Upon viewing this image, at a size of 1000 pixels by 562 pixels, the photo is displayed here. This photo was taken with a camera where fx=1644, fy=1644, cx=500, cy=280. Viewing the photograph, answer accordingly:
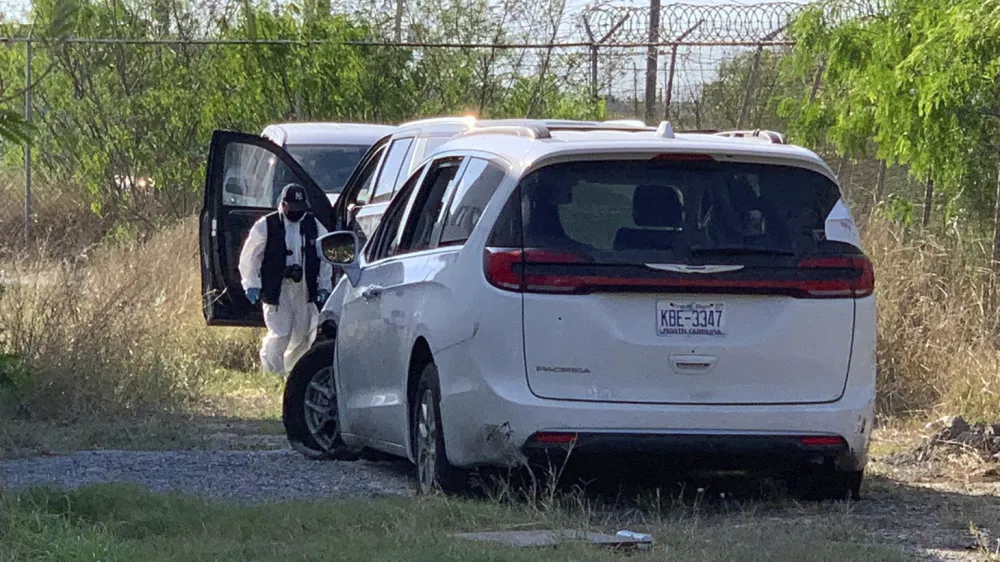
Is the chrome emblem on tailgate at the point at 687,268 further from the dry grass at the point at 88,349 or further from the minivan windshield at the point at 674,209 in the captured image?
the dry grass at the point at 88,349

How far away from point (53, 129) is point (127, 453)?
637 inches

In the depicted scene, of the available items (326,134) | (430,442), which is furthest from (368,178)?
(430,442)

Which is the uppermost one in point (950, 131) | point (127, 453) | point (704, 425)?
point (950, 131)

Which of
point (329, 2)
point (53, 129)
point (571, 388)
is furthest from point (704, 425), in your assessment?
point (53, 129)

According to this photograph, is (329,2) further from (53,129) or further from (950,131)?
(950,131)

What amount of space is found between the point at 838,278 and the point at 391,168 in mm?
6957

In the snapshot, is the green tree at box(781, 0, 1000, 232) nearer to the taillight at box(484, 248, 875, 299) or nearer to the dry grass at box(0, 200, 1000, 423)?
the dry grass at box(0, 200, 1000, 423)

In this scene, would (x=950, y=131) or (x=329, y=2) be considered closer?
(x=950, y=131)

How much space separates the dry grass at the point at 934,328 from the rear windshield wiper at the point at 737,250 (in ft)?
12.1

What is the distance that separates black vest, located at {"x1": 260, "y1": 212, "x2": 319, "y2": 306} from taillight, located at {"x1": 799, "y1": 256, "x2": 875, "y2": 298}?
7011mm

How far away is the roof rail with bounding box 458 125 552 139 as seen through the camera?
742 cm

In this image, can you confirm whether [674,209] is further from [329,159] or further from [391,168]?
[329,159]

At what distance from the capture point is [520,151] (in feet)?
23.7

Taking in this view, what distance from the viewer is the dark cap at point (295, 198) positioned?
43.6 feet
